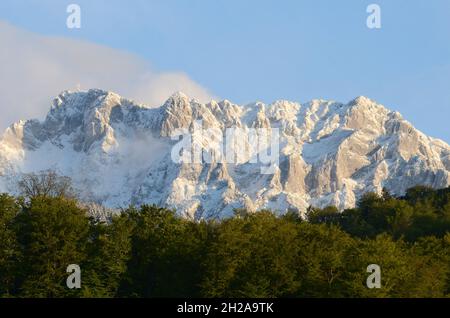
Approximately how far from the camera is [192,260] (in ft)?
352

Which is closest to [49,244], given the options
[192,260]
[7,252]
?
[7,252]

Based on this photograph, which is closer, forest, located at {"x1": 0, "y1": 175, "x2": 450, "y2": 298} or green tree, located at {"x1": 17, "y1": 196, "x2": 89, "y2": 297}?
green tree, located at {"x1": 17, "y1": 196, "x2": 89, "y2": 297}

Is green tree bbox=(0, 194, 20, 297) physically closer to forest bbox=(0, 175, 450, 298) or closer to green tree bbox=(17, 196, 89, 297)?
forest bbox=(0, 175, 450, 298)

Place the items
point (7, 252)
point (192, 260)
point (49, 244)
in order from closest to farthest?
point (7, 252)
point (49, 244)
point (192, 260)

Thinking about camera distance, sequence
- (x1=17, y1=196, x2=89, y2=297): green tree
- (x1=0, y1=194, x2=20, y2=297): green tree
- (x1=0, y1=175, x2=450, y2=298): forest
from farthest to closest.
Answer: (x1=0, y1=194, x2=20, y2=297): green tree
(x1=0, y1=175, x2=450, y2=298): forest
(x1=17, y1=196, x2=89, y2=297): green tree

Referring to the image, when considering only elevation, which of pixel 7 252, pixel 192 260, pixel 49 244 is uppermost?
pixel 49 244

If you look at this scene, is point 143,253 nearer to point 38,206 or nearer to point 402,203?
point 38,206

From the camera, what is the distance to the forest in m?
101

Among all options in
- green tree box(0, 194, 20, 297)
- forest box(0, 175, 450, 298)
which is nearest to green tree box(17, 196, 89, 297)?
forest box(0, 175, 450, 298)

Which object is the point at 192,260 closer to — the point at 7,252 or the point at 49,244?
the point at 49,244

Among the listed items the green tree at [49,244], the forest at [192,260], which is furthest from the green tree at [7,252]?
the green tree at [49,244]

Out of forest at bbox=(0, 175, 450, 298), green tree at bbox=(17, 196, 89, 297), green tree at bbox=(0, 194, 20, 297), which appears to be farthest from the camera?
green tree at bbox=(0, 194, 20, 297)
